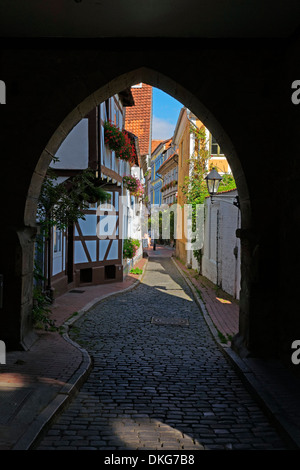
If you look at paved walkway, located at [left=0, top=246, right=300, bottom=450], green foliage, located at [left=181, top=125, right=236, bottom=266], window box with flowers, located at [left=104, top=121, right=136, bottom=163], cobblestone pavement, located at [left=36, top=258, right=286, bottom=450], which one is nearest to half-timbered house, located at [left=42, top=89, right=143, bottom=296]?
window box with flowers, located at [left=104, top=121, right=136, bottom=163]

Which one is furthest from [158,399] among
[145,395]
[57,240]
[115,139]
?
[115,139]

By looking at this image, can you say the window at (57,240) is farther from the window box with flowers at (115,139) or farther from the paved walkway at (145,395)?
the paved walkway at (145,395)

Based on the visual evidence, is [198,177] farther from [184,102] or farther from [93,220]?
[184,102]

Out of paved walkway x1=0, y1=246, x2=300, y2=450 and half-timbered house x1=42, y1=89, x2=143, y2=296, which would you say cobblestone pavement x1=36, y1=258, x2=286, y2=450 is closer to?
paved walkway x1=0, y1=246, x2=300, y2=450

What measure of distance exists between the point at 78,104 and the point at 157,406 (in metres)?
3.60

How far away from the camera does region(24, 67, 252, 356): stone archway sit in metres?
4.97

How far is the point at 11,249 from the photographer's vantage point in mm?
5016

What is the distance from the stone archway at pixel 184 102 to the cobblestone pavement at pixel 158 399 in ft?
3.29

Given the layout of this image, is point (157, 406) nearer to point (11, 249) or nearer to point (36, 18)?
point (11, 249)

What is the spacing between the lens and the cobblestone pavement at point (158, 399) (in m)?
3.17

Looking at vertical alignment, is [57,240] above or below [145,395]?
above

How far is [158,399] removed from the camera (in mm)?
4043

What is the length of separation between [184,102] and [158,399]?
12.4 feet
